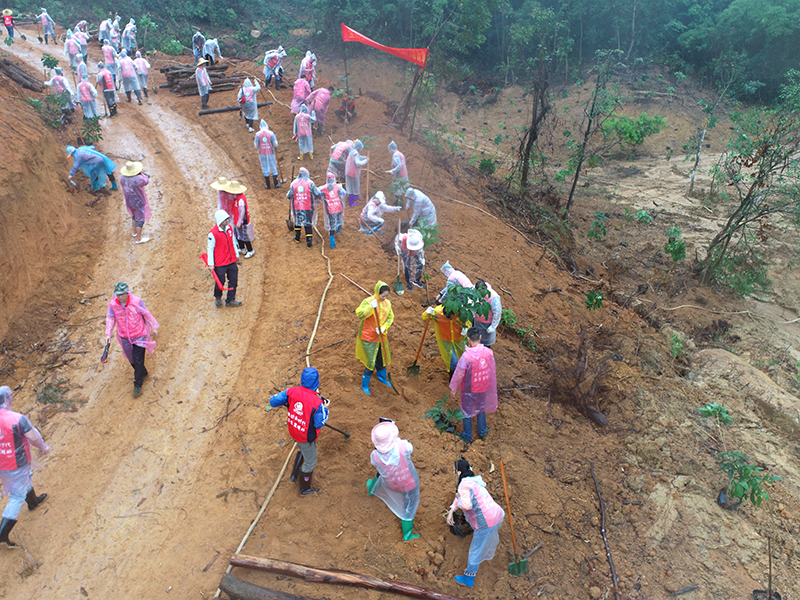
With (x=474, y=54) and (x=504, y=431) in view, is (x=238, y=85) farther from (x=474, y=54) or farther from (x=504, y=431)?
(x=474, y=54)

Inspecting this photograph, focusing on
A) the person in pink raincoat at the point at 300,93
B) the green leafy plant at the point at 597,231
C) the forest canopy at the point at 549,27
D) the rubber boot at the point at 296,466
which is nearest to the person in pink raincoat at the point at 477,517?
the rubber boot at the point at 296,466

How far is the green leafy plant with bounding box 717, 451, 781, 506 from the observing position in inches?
221

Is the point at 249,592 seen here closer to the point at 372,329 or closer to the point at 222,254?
the point at 372,329

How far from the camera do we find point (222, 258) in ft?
25.8

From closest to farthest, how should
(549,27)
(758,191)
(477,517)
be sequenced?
(477,517), (758,191), (549,27)

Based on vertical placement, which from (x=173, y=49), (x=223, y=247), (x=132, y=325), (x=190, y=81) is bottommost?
(x=132, y=325)

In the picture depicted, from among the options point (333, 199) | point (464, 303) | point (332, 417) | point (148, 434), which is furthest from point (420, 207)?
point (148, 434)

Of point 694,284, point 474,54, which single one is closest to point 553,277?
point 694,284

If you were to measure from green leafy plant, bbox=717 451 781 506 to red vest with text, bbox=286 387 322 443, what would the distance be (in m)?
4.97

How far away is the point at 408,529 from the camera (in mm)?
5121

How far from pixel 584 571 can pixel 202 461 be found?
453 cm

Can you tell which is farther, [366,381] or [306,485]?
[366,381]

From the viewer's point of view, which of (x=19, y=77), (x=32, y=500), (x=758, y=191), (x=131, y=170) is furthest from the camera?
(x=19, y=77)

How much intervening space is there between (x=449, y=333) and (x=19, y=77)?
16.4 m
